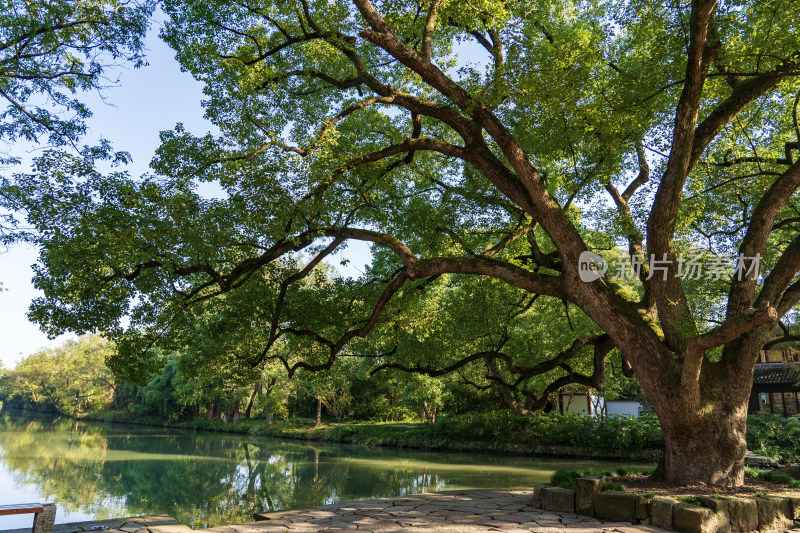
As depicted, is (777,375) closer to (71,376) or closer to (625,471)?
(625,471)

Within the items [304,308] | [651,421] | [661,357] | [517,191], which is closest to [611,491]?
[661,357]

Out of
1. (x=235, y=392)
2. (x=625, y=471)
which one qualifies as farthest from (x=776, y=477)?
(x=235, y=392)

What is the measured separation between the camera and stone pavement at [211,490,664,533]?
4738 mm

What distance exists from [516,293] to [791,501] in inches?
261

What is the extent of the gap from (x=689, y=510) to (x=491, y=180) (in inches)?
187

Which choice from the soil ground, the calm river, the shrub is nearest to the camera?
the soil ground

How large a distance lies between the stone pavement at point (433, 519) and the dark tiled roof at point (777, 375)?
52.2 feet

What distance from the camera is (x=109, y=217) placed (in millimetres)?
6230

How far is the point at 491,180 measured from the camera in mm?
7254

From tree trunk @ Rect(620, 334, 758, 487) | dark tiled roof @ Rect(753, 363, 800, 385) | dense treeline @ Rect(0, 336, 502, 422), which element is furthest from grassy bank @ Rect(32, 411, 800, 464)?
tree trunk @ Rect(620, 334, 758, 487)

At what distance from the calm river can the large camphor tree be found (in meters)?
2.71

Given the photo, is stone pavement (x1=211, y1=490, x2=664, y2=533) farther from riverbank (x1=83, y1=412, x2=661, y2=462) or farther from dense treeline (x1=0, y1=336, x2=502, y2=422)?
riverbank (x1=83, y1=412, x2=661, y2=462)

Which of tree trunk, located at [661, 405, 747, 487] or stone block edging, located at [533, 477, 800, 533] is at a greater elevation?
tree trunk, located at [661, 405, 747, 487]

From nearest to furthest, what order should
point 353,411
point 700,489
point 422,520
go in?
point 422,520 → point 700,489 → point 353,411
